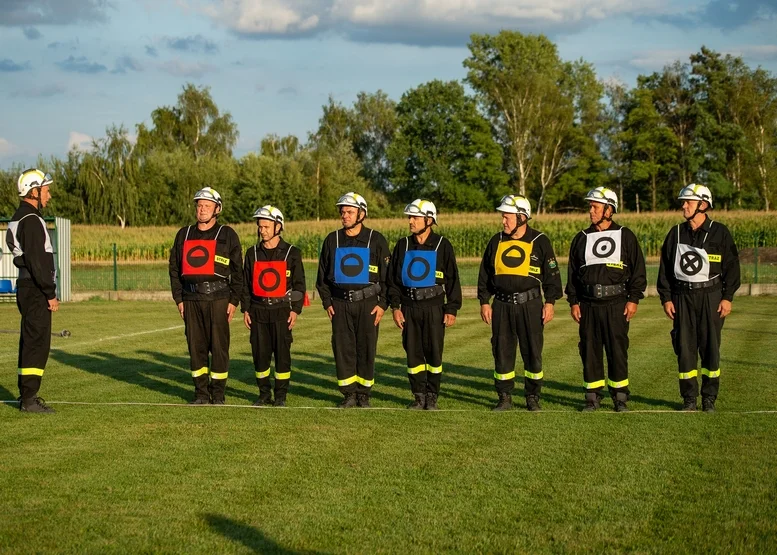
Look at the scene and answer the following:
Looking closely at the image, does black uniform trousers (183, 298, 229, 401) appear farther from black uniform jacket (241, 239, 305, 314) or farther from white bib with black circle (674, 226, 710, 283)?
white bib with black circle (674, 226, 710, 283)

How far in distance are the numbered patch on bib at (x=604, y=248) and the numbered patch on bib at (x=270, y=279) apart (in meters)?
3.33

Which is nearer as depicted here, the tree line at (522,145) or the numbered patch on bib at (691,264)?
the numbered patch on bib at (691,264)

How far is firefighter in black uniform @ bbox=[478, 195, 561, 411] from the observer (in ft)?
36.7

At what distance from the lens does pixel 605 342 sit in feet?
36.9

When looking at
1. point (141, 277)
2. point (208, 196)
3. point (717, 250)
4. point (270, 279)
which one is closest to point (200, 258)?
point (208, 196)

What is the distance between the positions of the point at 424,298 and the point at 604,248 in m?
1.96

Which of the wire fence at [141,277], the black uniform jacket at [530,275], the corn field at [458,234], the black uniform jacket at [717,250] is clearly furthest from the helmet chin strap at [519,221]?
the corn field at [458,234]

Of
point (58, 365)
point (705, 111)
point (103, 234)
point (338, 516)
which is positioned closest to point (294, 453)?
point (338, 516)

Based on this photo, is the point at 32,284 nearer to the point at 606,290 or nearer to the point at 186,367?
the point at 186,367

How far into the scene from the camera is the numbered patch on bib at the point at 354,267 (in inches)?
451

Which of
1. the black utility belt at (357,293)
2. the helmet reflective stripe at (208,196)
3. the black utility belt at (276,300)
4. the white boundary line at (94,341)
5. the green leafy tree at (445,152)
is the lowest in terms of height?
the white boundary line at (94,341)

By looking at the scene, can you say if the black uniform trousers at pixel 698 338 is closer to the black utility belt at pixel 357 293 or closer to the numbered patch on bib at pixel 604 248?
the numbered patch on bib at pixel 604 248

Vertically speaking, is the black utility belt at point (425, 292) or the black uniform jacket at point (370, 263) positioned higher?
the black uniform jacket at point (370, 263)

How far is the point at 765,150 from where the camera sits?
85.0 meters
